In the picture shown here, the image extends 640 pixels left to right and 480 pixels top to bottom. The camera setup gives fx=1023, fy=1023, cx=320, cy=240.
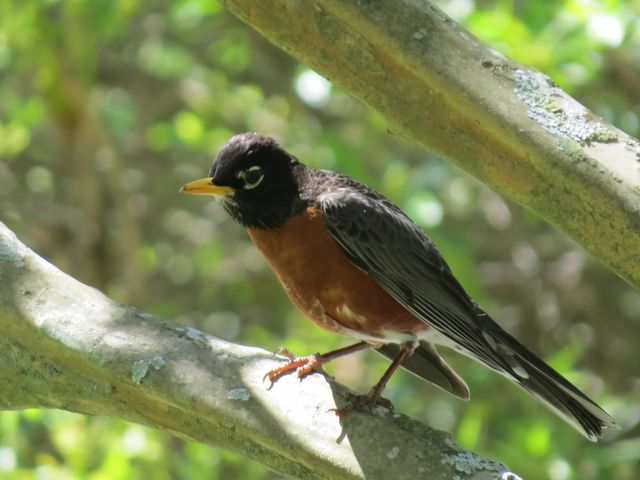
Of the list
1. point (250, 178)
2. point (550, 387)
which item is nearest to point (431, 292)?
point (550, 387)

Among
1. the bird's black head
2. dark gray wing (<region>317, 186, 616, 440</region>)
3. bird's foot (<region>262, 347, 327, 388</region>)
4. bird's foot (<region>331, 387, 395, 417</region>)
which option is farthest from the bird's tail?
the bird's black head

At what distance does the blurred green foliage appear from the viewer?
5.46 metres

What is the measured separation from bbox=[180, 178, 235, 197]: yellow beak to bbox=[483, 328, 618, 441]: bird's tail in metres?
1.23

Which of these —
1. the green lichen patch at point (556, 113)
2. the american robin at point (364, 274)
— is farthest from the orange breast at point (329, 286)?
the green lichen patch at point (556, 113)

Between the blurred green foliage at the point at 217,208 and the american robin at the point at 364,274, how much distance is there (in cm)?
120

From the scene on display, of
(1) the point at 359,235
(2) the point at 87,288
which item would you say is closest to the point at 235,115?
(1) the point at 359,235

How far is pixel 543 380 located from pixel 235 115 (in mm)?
3824

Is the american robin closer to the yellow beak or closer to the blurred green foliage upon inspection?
the yellow beak

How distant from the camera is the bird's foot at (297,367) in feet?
11.0

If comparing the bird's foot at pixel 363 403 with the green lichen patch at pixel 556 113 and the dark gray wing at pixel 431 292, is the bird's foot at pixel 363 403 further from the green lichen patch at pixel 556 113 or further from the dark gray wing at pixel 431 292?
the green lichen patch at pixel 556 113

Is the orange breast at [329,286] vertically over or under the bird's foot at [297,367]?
over

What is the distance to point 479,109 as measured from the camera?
3.00 meters

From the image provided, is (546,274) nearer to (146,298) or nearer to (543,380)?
(146,298)

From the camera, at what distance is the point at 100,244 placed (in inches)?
272
